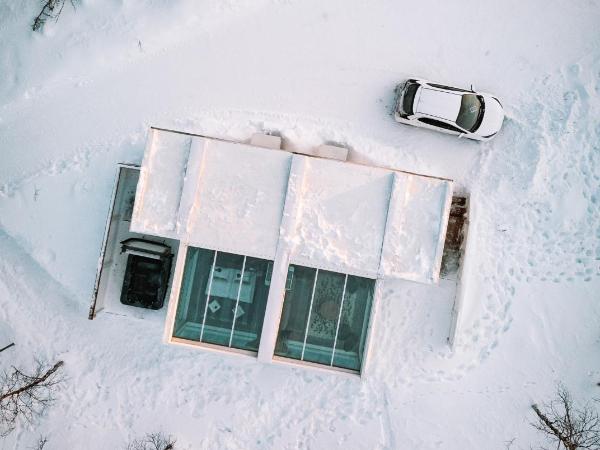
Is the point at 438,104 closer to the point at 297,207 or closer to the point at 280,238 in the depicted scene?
the point at 297,207

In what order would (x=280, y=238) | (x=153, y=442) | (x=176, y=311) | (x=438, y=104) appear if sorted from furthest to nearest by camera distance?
(x=153, y=442) → (x=438, y=104) → (x=176, y=311) → (x=280, y=238)

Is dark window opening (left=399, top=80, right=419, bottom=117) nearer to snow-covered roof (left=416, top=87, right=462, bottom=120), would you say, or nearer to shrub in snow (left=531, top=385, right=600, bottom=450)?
snow-covered roof (left=416, top=87, right=462, bottom=120)

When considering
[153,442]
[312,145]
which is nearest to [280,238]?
[312,145]

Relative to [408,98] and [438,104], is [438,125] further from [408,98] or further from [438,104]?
[408,98]

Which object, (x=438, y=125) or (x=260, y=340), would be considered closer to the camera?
(x=260, y=340)

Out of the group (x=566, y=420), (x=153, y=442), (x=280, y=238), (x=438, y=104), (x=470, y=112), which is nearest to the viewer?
(x=280, y=238)

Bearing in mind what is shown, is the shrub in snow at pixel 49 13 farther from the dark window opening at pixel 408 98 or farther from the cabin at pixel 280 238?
the dark window opening at pixel 408 98

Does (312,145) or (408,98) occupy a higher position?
(408,98)

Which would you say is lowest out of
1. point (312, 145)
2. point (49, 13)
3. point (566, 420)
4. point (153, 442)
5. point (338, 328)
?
point (153, 442)
